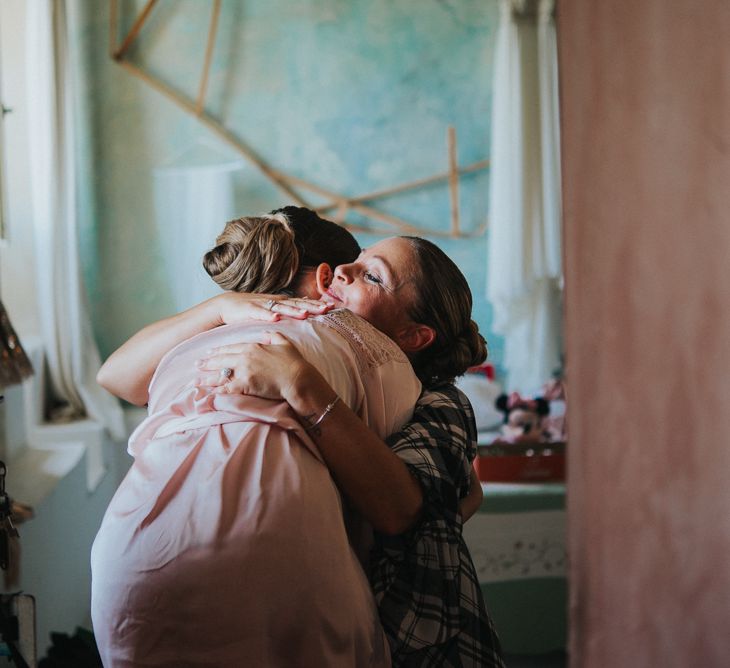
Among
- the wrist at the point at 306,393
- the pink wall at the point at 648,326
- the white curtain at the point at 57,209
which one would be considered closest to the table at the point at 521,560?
the white curtain at the point at 57,209

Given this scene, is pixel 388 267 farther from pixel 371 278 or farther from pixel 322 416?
pixel 322 416

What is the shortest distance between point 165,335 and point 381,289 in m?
0.25

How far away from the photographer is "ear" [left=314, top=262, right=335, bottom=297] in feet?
3.09

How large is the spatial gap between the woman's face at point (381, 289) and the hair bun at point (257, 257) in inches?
2.6

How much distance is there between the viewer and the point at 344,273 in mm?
908

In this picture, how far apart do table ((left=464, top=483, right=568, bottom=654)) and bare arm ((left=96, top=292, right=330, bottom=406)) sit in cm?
130

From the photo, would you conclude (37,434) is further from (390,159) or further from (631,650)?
(631,650)

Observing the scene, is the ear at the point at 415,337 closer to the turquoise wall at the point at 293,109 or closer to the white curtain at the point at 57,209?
the white curtain at the point at 57,209

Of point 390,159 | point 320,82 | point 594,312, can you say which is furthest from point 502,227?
point 594,312

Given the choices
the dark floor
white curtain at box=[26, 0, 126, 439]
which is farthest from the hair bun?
the dark floor

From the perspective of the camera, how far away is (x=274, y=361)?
27.6 inches

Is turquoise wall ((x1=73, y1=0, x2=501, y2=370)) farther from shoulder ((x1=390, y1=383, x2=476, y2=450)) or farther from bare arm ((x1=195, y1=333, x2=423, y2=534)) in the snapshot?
bare arm ((x1=195, y1=333, x2=423, y2=534))

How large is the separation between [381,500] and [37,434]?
1487mm

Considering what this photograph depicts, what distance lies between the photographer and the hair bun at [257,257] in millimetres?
936
